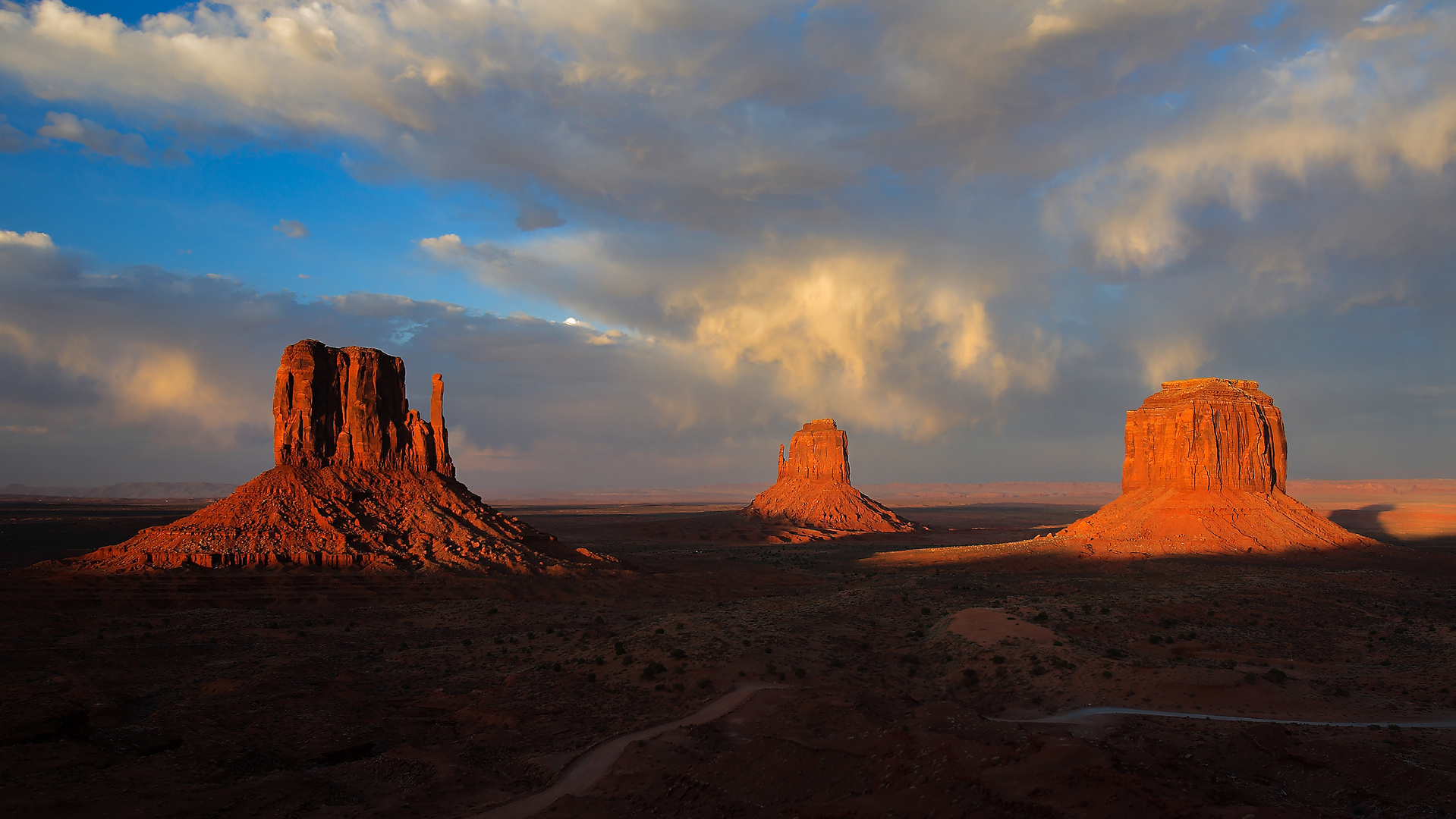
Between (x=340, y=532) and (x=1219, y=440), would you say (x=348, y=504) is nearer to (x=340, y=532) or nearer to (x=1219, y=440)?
(x=340, y=532)

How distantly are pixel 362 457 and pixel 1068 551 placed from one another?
56.1m

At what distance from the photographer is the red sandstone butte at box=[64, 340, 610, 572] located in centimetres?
3950

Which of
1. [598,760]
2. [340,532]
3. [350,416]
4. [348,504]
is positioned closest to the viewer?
[598,760]

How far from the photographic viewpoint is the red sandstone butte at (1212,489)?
57.2m

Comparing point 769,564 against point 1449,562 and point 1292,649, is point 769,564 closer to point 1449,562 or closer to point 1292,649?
point 1292,649

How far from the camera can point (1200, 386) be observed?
64.9 meters

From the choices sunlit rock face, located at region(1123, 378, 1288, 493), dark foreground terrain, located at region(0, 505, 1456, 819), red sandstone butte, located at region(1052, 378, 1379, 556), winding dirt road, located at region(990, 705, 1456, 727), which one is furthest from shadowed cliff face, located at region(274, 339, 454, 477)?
sunlit rock face, located at region(1123, 378, 1288, 493)

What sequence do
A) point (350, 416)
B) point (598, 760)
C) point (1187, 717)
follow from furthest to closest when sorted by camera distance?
point (350, 416) < point (1187, 717) < point (598, 760)

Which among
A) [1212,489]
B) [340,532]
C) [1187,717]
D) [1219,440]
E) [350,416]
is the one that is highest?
[350,416]

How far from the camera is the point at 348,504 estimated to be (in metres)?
44.9

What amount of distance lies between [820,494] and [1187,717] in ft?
332

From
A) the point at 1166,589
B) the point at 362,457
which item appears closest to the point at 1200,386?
the point at 1166,589

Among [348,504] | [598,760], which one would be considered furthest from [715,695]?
[348,504]

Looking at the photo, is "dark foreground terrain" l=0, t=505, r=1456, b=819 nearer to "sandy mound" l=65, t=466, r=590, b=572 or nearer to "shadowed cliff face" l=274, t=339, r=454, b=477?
"sandy mound" l=65, t=466, r=590, b=572
